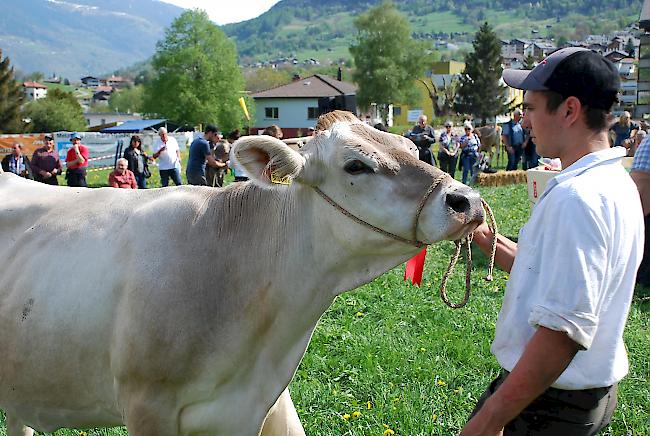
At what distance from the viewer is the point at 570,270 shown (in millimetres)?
1901

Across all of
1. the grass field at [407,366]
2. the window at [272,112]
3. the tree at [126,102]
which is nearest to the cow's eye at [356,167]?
the grass field at [407,366]

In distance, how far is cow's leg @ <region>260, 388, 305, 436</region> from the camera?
3354 mm

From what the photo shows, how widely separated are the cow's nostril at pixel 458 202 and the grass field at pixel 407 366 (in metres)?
2.06

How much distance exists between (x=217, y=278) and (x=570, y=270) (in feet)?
5.11

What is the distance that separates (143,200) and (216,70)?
78.8 m

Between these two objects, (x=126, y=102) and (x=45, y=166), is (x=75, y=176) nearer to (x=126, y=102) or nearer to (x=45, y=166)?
(x=45, y=166)

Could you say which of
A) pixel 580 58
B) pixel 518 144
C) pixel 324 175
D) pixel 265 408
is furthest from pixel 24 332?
pixel 518 144

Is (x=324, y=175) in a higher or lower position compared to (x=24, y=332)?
higher

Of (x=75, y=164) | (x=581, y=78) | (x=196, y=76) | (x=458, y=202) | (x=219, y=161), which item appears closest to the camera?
(x=581, y=78)

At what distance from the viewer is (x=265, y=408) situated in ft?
9.80

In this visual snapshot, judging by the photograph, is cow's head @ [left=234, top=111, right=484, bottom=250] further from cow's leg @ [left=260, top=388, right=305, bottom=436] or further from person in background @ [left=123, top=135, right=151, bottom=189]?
person in background @ [left=123, top=135, right=151, bottom=189]

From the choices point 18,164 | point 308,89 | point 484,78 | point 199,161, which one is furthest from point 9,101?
point 199,161

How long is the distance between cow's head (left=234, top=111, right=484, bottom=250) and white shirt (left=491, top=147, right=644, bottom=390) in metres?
0.32

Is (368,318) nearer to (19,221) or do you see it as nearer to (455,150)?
(19,221)
